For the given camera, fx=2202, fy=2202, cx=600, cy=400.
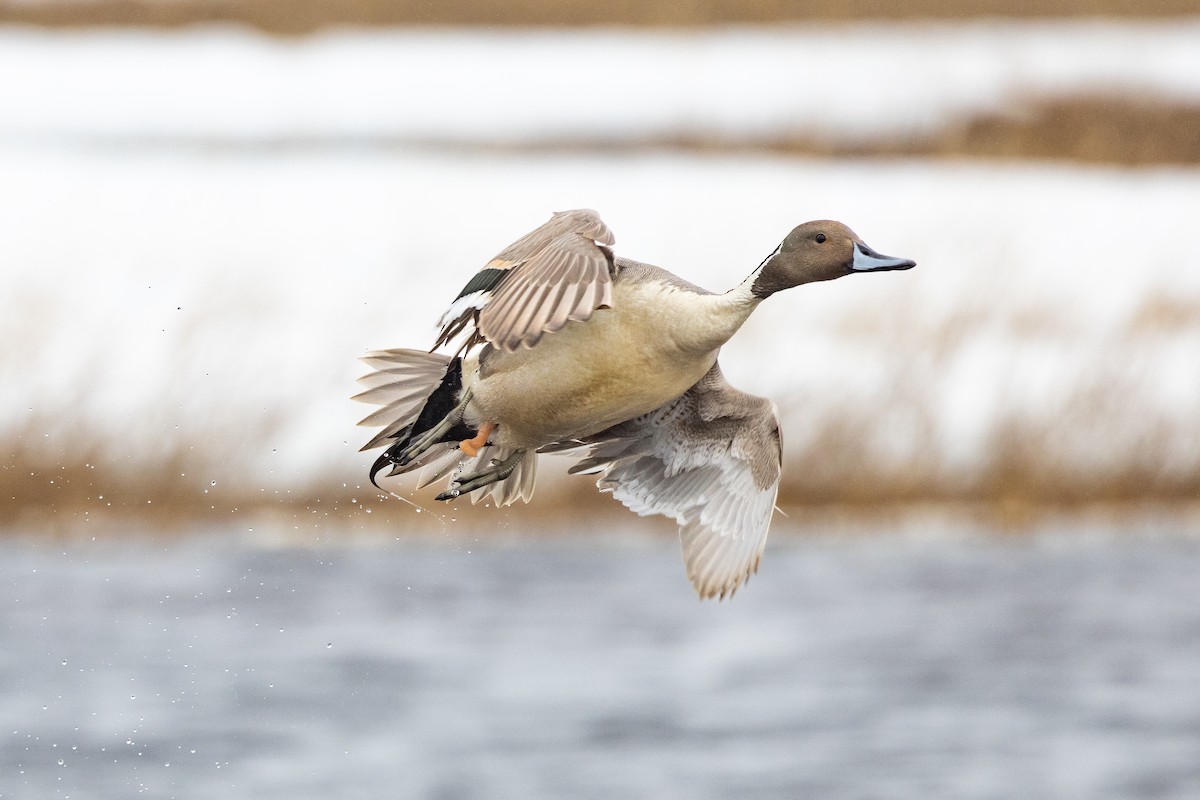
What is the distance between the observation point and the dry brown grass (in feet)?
72.9

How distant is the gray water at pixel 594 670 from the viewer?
39.4 feet

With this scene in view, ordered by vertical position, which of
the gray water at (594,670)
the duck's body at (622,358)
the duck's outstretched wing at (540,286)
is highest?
the duck's outstretched wing at (540,286)

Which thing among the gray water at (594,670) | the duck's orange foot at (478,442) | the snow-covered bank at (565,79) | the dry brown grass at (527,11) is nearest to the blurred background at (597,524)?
the gray water at (594,670)

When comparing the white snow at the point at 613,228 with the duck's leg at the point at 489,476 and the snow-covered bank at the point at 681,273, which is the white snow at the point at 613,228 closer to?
the snow-covered bank at the point at 681,273

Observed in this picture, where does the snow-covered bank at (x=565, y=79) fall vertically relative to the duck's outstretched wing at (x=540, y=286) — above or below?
below

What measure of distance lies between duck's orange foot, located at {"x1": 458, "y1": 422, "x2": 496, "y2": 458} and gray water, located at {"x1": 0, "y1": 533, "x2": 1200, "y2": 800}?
16.5ft

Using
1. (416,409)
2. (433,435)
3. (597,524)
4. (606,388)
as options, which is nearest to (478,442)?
(433,435)

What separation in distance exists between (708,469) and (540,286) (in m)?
1.55

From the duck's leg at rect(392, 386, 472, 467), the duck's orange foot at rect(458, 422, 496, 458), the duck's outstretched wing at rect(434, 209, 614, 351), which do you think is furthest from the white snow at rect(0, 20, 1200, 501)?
the duck's outstretched wing at rect(434, 209, 614, 351)

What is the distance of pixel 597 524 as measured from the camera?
572 inches

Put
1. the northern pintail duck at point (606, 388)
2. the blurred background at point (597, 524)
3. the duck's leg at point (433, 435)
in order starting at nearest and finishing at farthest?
the northern pintail duck at point (606, 388)
the duck's leg at point (433, 435)
the blurred background at point (597, 524)

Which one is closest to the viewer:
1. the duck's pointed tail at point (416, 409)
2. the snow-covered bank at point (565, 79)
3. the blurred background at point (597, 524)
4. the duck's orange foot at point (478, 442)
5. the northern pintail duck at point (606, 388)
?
the northern pintail duck at point (606, 388)

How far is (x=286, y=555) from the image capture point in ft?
48.2

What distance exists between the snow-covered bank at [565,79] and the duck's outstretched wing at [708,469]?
12.2 metres
